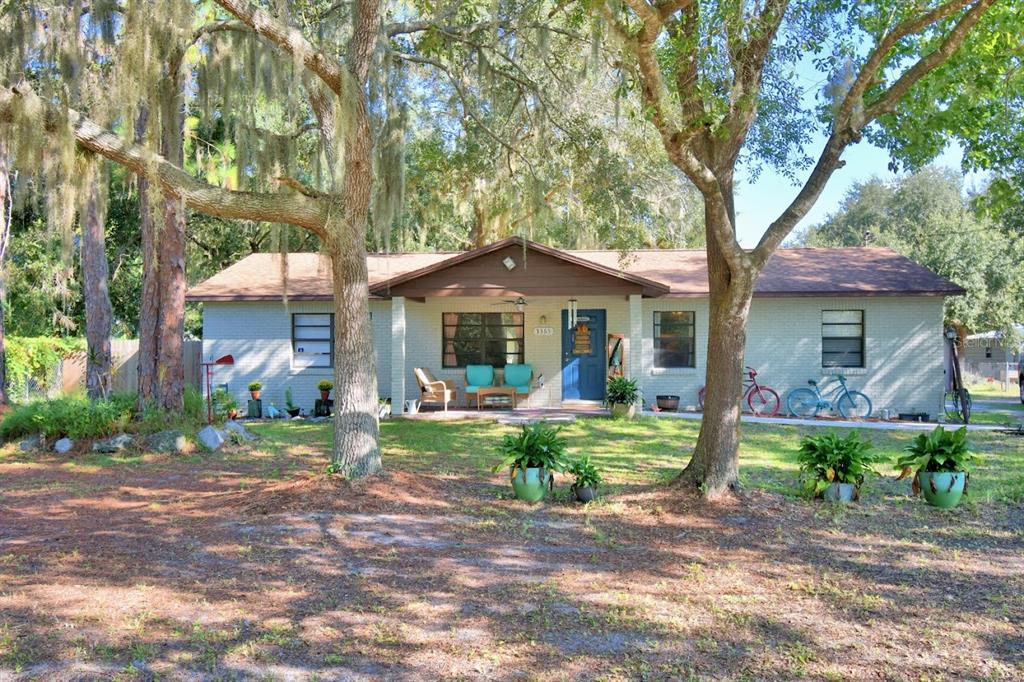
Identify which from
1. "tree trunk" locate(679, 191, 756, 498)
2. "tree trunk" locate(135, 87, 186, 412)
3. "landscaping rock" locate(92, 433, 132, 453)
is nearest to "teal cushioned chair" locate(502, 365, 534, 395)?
"tree trunk" locate(135, 87, 186, 412)

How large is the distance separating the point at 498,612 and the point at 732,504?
10.6ft

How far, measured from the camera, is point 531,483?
23.2 feet

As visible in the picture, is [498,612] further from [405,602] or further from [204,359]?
[204,359]

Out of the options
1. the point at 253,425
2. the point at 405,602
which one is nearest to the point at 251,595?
the point at 405,602

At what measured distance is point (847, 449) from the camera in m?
7.00

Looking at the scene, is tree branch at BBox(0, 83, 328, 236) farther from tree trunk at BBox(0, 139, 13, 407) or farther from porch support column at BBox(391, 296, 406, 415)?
porch support column at BBox(391, 296, 406, 415)

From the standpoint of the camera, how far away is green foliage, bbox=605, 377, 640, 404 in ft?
46.3

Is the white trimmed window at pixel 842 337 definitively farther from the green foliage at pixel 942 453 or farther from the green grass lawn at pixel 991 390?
the green grass lawn at pixel 991 390

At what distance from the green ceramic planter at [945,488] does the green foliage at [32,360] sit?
18.0 meters

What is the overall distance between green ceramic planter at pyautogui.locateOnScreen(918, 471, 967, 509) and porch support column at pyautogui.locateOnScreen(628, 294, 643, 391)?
770 centimetres

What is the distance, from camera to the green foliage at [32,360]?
17453 mm

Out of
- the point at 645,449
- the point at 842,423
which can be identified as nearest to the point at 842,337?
the point at 842,423

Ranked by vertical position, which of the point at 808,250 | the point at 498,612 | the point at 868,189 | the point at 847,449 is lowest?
the point at 498,612

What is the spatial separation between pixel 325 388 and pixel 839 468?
425 inches
